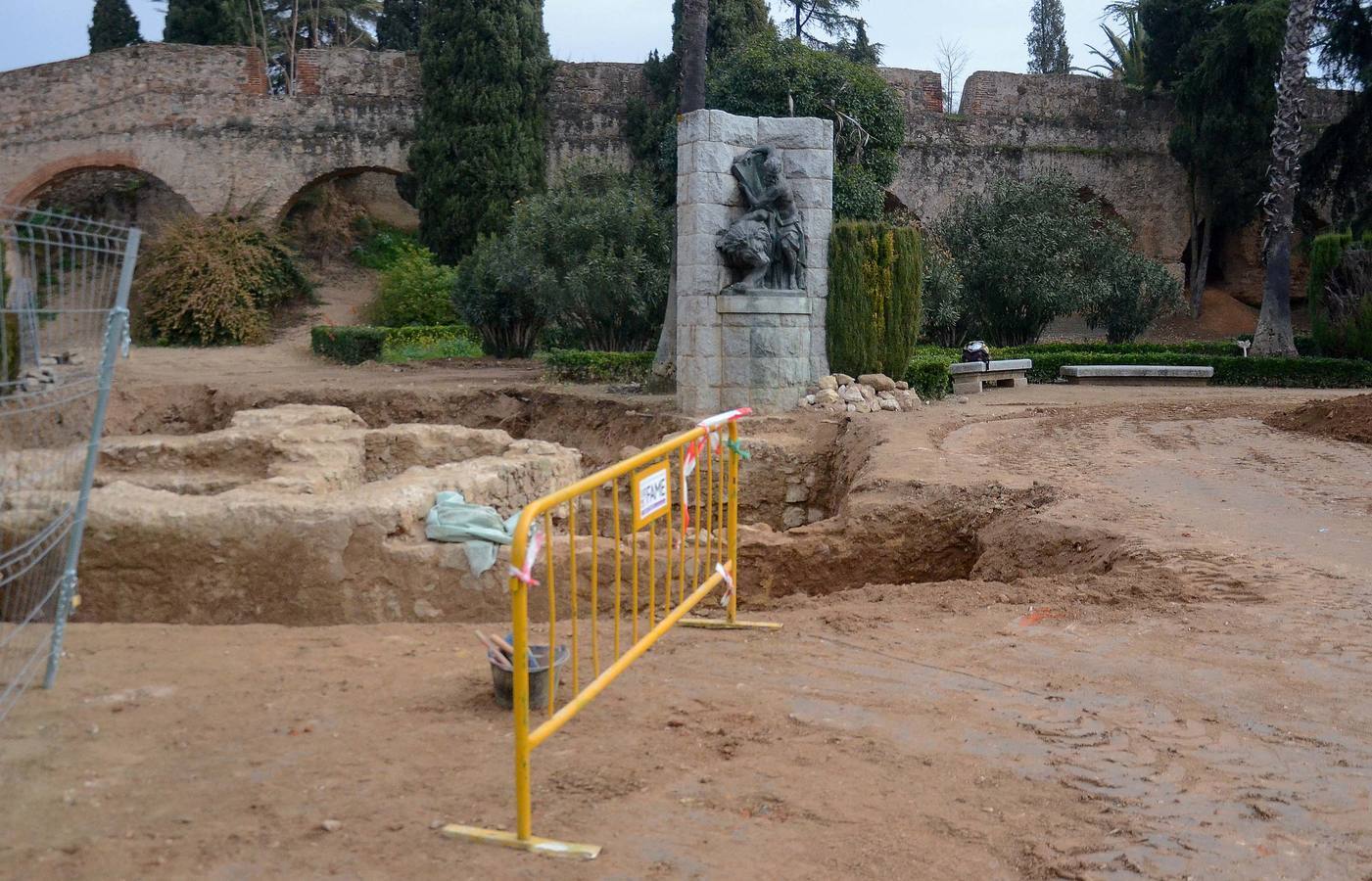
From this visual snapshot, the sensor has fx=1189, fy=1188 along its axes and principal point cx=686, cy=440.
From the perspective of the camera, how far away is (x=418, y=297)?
23.4 meters

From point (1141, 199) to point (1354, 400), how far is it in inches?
682

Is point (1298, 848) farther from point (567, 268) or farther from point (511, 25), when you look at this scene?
point (511, 25)

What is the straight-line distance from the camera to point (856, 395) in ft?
46.5

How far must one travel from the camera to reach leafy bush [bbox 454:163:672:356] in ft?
59.9

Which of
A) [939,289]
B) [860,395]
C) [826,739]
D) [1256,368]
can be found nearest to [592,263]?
[860,395]

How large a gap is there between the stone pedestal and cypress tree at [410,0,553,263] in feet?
37.6

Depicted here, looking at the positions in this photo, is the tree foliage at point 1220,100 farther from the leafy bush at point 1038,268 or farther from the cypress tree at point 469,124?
the cypress tree at point 469,124

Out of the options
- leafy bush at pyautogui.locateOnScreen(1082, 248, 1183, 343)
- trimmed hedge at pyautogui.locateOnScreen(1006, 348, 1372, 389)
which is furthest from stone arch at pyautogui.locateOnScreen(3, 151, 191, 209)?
leafy bush at pyautogui.locateOnScreen(1082, 248, 1183, 343)

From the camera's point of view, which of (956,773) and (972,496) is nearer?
(956,773)

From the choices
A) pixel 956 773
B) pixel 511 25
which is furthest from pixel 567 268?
pixel 956 773

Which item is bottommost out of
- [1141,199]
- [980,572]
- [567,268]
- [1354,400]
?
[980,572]

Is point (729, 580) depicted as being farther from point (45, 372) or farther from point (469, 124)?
point (469, 124)

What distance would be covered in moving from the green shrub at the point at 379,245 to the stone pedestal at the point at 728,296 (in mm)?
14521

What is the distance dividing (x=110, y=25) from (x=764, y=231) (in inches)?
949
